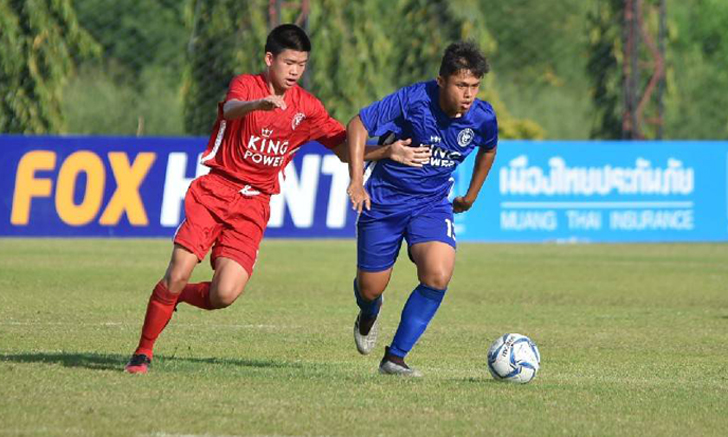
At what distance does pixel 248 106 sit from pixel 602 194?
711 inches

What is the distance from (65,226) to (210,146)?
14.3m

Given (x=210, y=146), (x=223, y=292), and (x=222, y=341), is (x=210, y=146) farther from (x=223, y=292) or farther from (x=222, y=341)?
(x=222, y=341)

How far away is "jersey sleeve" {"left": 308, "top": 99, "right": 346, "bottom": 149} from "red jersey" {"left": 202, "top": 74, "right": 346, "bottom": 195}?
0.33 ft

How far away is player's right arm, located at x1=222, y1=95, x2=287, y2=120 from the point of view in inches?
313

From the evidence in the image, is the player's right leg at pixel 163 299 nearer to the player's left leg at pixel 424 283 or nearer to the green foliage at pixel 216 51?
the player's left leg at pixel 424 283

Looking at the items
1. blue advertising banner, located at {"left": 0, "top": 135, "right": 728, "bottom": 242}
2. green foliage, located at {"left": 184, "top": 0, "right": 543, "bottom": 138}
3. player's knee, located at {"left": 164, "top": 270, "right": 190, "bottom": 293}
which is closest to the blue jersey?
player's knee, located at {"left": 164, "top": 270, "right": 190, "bottom": 293}

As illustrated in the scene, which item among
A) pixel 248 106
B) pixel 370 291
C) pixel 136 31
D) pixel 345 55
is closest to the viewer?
pixel 248 106

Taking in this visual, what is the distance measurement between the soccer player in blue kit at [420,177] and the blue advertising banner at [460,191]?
13.2 m

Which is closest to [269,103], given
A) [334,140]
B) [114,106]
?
[334,140]

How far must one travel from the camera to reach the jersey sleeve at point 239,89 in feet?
27.9

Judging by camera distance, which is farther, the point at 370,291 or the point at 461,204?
the point at 461,204

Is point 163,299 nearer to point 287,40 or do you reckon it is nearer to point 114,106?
point 287,40

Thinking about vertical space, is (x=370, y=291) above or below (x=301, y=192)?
below

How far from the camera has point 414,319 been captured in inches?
350
